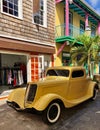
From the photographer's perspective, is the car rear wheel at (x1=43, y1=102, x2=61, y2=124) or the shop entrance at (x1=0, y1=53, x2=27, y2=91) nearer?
the car rear wheel at (x1=43, y1=102, x2=61, y2=124)

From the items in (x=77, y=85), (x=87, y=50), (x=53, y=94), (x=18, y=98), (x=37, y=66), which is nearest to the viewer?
(x=53, y=94)

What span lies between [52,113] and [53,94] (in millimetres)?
579

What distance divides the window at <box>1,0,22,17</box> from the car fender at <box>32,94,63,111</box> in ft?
17.8

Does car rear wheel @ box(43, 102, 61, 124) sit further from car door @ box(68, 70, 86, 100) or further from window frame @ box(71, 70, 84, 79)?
window frame @ box(71, 70, 84, 79)

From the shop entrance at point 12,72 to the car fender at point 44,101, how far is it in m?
5.28

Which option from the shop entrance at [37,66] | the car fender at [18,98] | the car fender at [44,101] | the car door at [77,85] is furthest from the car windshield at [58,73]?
the shop entrance at [37,66]

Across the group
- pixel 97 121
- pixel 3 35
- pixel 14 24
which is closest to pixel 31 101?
pixel 97 121

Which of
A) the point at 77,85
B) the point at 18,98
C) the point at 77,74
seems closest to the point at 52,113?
the point at 18,98

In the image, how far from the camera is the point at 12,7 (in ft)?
Answer: 28.9

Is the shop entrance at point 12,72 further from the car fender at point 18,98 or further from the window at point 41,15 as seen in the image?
the car fender at point 18,98

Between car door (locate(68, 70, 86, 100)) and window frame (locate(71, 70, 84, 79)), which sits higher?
window frame (locate(71, 70, 84, 79))

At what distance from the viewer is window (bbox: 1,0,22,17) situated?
8.41 m

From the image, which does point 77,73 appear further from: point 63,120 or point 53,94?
point 63,120

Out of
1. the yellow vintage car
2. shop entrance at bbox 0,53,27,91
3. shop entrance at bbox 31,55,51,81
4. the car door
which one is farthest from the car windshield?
shop entrance at bbox 0,53,27,91
